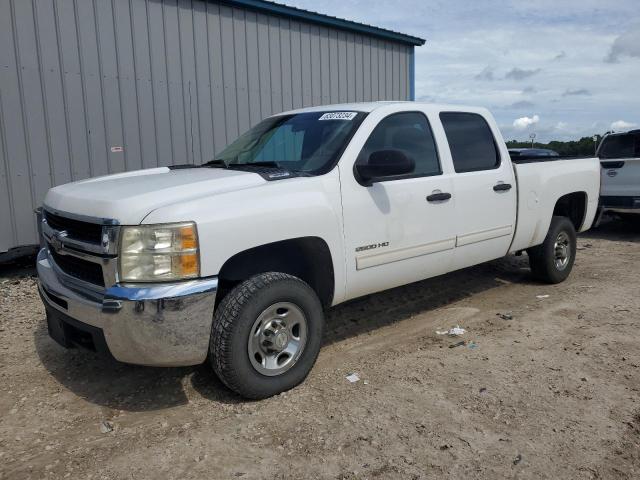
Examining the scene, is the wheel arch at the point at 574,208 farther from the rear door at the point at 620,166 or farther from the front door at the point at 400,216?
the rear door at the point at 620,166

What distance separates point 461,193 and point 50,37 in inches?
214

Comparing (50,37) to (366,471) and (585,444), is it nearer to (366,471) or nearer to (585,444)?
(366,471)

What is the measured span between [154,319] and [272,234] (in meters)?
0.87

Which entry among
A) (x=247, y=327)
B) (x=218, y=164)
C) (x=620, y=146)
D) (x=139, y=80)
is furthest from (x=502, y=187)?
(x=620, y=146)

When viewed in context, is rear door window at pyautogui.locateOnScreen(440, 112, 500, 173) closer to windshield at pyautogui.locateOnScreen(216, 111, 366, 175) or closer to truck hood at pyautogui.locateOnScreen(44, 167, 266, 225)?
windshield at pyautogui.locateOnScreen(216, 111, 366, 175)

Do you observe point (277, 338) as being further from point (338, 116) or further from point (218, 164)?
point (338, 116)

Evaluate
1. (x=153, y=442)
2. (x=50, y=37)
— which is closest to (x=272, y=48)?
(x=50, y=37)

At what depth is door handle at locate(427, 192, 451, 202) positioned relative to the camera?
14.3ft

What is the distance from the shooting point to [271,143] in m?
4.56

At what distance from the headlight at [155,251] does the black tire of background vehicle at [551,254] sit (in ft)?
14.1

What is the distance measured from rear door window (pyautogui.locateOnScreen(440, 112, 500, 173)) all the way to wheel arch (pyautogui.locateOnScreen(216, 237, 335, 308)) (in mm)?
1658

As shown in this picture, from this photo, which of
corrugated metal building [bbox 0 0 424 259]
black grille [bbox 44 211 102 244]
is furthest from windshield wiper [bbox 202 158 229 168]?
corrugated metal building [bbox 0 0 424 259]

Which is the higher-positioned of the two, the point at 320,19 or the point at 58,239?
the point at 320,19

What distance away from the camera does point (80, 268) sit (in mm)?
3377
